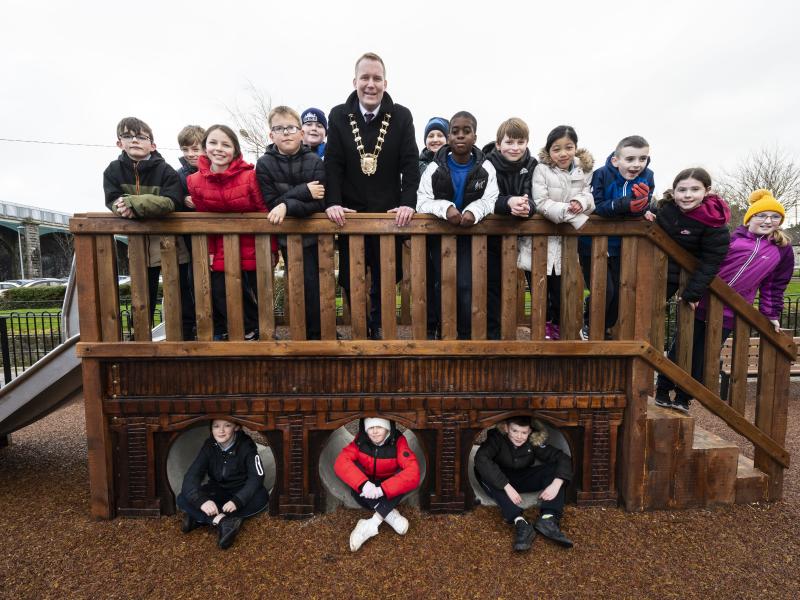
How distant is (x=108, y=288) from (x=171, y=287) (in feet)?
1.46

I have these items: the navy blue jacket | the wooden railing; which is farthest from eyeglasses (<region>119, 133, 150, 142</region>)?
the navy blue jacket

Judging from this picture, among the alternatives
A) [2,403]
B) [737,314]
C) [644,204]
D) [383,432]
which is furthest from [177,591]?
[737,314]

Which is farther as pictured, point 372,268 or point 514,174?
point 372,268

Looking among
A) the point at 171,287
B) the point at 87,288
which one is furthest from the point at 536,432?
the point at 87,288

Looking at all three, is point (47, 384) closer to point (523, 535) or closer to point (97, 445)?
point (97, 445)

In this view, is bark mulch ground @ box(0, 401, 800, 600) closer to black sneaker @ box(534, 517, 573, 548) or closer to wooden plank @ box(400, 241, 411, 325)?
black sneaker @ box(534, 517, 573, 548)

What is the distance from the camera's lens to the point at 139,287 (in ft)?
10.4

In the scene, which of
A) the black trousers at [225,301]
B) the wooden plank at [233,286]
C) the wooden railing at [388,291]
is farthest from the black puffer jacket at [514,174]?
the black trousers at [225,301]

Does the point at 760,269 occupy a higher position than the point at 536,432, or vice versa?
the point at 760,269

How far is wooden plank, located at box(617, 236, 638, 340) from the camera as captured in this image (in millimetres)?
3270

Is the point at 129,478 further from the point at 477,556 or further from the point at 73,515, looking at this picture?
the point at 477,556

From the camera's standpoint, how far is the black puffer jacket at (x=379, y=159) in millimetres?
3422

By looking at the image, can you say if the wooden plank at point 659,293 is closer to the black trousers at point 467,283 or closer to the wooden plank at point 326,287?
the black trousers at point 467,283

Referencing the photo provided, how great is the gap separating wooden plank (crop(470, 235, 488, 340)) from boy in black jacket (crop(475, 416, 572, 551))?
33.9 inches
